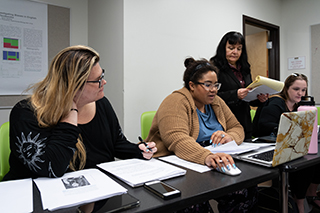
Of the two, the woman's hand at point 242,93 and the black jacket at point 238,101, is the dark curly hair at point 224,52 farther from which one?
the woman's hand at point 242,93

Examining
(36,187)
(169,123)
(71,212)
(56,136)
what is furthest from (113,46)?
(71,212)

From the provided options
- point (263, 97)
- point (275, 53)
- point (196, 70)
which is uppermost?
point (275, 53)

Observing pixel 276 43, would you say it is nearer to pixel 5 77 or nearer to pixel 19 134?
pixel 5 77

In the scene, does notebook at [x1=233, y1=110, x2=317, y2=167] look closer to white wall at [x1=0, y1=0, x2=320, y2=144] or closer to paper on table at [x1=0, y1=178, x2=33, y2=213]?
paper on table at [x1=0, y1=178, x2=33, y2=213]

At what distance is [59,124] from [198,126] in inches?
31.3

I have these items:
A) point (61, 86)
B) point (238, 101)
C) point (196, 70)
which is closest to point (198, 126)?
point (196, 70)

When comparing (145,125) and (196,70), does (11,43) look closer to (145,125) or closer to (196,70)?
(145,125)

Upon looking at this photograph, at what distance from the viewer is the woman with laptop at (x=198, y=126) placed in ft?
4.00

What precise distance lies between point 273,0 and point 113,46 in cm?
288

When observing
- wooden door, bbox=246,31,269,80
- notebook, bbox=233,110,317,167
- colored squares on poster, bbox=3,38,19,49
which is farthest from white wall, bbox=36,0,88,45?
wooden door, bbox=246,31,269,80

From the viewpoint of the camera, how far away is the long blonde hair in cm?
101

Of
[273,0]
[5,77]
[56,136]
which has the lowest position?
[56,136]

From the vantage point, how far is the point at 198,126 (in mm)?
1479

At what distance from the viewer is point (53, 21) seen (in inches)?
103
